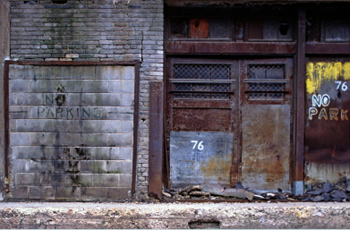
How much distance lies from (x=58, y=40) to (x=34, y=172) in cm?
231

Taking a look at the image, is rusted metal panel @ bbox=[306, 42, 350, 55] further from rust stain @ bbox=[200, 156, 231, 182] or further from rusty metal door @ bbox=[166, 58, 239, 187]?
rust stain @ bbox=[200, 156, 231, 182]

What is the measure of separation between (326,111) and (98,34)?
13.9 ft

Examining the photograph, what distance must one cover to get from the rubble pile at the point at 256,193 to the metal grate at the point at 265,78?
66.4 inches

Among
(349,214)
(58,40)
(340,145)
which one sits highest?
(58,40)

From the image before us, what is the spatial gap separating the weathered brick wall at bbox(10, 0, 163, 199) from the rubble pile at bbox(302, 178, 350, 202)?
2.91 m

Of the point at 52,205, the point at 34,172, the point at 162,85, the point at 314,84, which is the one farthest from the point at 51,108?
the point at 314,84

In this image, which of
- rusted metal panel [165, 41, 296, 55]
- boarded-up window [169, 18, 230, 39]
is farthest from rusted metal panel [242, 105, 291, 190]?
boarded-up window [169, 18, 230, 39]

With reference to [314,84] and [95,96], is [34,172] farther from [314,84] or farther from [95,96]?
[314,84]

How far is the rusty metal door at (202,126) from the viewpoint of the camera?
5211mm

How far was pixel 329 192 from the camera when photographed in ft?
16.6

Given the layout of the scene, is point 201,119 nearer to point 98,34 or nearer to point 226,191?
point 226,191

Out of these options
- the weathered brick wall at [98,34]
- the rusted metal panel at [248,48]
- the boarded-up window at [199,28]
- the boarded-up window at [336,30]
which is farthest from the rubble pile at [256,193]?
the boarded-up window at [199,28]

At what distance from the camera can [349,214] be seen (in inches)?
181

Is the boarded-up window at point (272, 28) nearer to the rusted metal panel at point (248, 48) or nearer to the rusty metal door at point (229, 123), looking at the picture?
the rusted metal panel at point (248, 48)
